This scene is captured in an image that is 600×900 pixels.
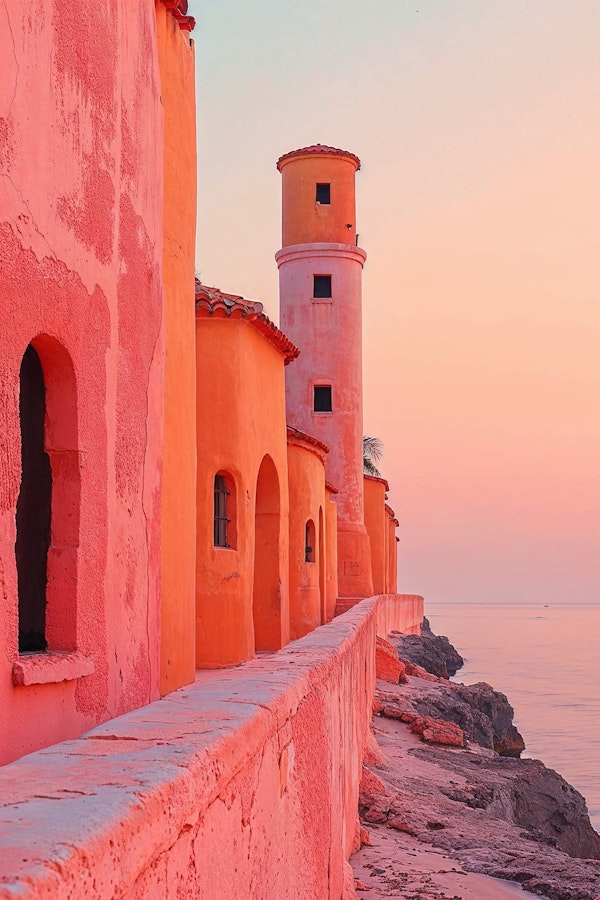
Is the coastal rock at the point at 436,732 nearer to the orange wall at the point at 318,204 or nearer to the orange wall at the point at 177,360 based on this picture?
the orange wall at the point at 177,360

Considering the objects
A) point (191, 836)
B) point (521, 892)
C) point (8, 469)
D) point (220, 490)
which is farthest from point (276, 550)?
point (191, 836)

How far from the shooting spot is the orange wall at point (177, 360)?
9.80 meters

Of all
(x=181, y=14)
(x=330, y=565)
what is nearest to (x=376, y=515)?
(x=330, y=565)

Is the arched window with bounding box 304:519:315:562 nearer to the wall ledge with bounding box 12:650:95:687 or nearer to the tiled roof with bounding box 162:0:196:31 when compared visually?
the tiled roof with bounding box 162:0:196:31

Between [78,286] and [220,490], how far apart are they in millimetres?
8428

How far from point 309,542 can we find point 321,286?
12.8 m

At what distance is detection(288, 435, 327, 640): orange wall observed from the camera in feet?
68.7

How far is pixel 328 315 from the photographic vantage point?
32.7m

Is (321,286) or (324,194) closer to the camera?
(324,194)

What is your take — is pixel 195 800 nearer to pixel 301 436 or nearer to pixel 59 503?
pixel 59 503

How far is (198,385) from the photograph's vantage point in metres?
14.1

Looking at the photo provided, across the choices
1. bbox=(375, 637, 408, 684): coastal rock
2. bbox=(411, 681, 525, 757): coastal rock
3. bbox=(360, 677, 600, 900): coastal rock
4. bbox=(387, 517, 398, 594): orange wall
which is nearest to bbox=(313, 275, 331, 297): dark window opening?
bbox=(411, 681, 525, 757): coastal rock

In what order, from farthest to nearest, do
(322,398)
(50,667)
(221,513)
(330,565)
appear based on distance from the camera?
(322,398) → (330,565) → (221,513) → (50,667)

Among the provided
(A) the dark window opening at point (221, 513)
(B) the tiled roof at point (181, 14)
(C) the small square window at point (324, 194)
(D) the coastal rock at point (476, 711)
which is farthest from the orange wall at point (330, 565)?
(B) the tiled roof at point (181, 14)
